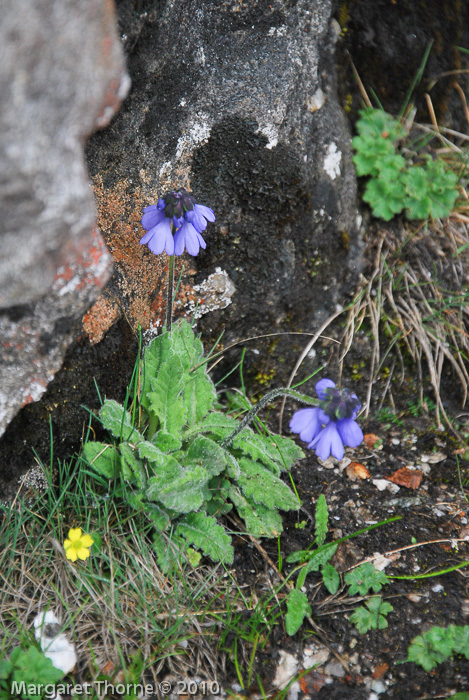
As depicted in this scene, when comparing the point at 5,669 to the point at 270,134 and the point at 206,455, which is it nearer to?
the point at 206,455

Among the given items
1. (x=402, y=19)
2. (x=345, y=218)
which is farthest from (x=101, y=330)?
Answer: (x=402, y=19)

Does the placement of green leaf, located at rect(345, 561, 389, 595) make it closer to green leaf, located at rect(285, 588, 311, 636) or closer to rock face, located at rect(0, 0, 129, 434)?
green leaf, located at rect(285, 588, 311, 636)

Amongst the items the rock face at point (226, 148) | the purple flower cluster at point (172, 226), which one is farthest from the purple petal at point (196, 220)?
the rock face at point (226, 148)

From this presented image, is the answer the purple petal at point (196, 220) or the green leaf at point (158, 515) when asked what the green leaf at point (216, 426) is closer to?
the green leaf at point (158, 515)

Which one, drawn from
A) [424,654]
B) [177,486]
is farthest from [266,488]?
[424,654]

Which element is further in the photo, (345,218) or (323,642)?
(345,218)

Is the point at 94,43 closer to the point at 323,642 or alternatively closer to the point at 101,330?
the point at 101,330
